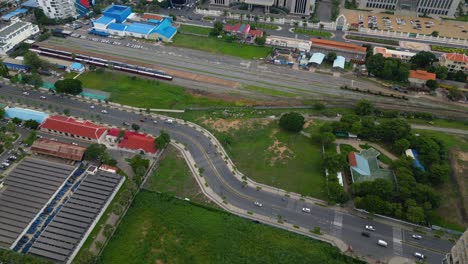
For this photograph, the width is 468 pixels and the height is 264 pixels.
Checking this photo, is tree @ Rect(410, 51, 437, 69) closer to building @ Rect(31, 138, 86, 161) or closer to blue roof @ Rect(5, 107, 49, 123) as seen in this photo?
building @ Rect(31, 138, 86, 161)

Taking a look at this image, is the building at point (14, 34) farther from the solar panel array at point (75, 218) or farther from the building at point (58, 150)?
the solar panel array at point (75, 218)

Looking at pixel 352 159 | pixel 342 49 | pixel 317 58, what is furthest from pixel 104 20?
pixel 352 159

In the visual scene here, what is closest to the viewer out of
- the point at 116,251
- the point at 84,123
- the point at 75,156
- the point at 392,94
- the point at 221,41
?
the point at 116,251

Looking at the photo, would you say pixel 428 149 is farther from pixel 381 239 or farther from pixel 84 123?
pixel 84 123

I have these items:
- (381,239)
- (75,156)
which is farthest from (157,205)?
(381,239)

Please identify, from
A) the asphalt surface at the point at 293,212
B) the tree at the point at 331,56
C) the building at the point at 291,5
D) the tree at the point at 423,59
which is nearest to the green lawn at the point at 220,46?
the tree at the point at 331,56

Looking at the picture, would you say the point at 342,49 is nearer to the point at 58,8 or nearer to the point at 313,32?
the point at 313,32

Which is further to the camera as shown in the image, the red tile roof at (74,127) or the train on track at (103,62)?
the train on track at (103,62)
